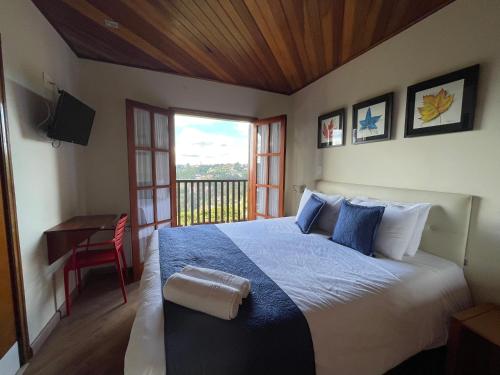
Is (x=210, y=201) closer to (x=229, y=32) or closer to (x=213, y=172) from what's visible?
(x=213, y=172)

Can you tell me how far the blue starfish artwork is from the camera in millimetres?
2145

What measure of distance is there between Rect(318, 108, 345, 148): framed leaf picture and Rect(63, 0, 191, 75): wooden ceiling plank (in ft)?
6.27

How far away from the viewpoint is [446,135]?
1.62 meters

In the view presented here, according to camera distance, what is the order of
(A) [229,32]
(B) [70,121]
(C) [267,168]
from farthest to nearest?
(C) [267,168] → (A) [229,32] → (B) [70,121]

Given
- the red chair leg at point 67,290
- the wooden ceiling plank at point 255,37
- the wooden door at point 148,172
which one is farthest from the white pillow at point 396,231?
the red chair leg at point 67,290

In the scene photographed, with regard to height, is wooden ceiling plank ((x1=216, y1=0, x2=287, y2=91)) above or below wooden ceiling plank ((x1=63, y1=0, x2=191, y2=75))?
below

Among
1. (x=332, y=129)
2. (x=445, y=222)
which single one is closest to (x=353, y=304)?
(x=445, y=222)

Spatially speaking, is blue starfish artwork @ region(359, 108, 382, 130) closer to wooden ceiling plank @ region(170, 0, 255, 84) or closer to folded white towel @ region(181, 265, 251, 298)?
wooden ceiling plank @ region(170, 0, 255, 84)

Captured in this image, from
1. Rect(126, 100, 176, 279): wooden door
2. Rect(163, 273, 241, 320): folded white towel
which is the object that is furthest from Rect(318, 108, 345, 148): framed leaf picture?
Rect(163, 273, 241, 320): folded white towel

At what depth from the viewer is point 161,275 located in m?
1.30

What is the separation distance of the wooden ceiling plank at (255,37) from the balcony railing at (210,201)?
2275mm

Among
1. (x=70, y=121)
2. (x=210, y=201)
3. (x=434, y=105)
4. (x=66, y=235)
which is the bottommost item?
(x=210, y=201)

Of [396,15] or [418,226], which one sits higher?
[396,15]

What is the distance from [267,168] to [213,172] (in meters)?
1.45
